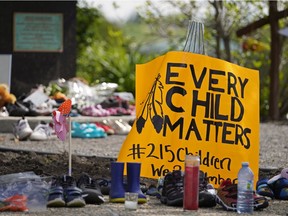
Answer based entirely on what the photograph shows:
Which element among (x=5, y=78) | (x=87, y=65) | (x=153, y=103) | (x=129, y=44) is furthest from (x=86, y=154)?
(x=129, y=44)

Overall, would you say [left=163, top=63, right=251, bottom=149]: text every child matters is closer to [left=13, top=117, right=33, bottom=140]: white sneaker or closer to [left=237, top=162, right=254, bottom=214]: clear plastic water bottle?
[left=237, top=162, right=254, bottom=214]: clear plastic water bottle

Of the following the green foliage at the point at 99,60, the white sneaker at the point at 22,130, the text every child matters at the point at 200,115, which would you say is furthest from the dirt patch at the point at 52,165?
the green foliage at the point at 99,60

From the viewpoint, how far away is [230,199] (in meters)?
8.66

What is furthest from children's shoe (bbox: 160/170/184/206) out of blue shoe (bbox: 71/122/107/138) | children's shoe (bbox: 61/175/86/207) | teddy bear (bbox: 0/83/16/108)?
teddy bear (bbox: 0/83/16/108)

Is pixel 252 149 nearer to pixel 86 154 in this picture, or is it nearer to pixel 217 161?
pixel 217 161

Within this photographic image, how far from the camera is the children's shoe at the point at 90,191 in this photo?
8.70 metres

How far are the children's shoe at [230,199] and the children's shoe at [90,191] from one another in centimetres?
96

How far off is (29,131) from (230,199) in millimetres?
7006

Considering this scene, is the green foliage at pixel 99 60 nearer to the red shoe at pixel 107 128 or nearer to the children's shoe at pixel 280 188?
the red shoe at pixel 107 128

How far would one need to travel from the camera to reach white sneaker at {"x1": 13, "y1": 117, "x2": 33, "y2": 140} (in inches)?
599

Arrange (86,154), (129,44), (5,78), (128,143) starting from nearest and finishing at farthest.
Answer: (128,143)
(86,154)
(5,78)
(129,44)

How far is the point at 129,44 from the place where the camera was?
3088 centimetres

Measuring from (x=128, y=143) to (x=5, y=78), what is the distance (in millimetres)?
9174

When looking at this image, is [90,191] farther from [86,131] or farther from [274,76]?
[274,76]
